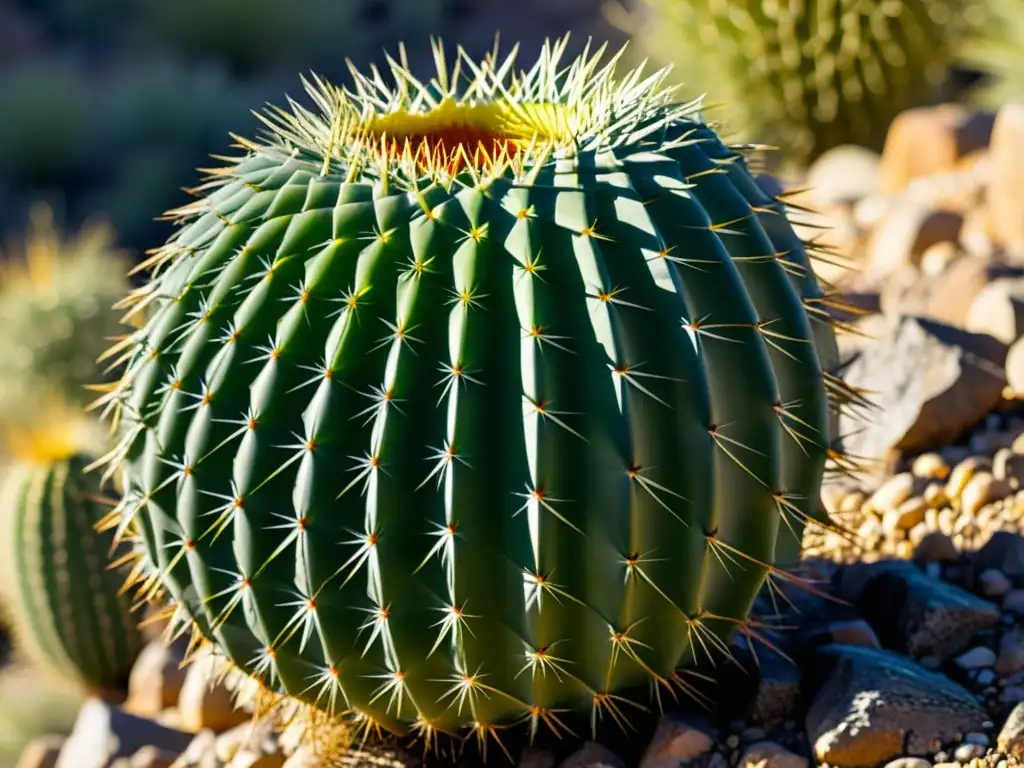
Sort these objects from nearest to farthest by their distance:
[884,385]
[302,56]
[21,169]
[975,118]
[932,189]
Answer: [884,385] → [932,189] → [975,118] → [21,169] → [302,56]

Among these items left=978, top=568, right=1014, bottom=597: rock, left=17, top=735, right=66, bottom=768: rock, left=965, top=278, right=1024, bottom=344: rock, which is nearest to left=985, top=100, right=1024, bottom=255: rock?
left=965, top=278, right=1024, bottom=344: rock

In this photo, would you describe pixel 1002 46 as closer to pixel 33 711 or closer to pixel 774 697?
pixel 774 697

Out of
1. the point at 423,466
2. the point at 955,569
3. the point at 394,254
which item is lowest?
the point at 955,569

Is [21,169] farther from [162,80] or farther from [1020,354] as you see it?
[1020,354]

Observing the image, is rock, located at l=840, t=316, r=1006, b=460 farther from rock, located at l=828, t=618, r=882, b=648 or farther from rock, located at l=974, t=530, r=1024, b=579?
rock, located at l=828, t=618, r=882, b=648

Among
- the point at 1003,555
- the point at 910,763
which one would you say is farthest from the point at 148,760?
the point at 1003,555

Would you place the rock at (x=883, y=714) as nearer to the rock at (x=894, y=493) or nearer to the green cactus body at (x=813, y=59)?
the rock at (x=894, y=493)

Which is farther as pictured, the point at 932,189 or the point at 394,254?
the point at 932,189

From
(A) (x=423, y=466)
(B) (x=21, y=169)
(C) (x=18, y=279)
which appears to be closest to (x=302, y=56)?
(B) (x=21, y=169)
